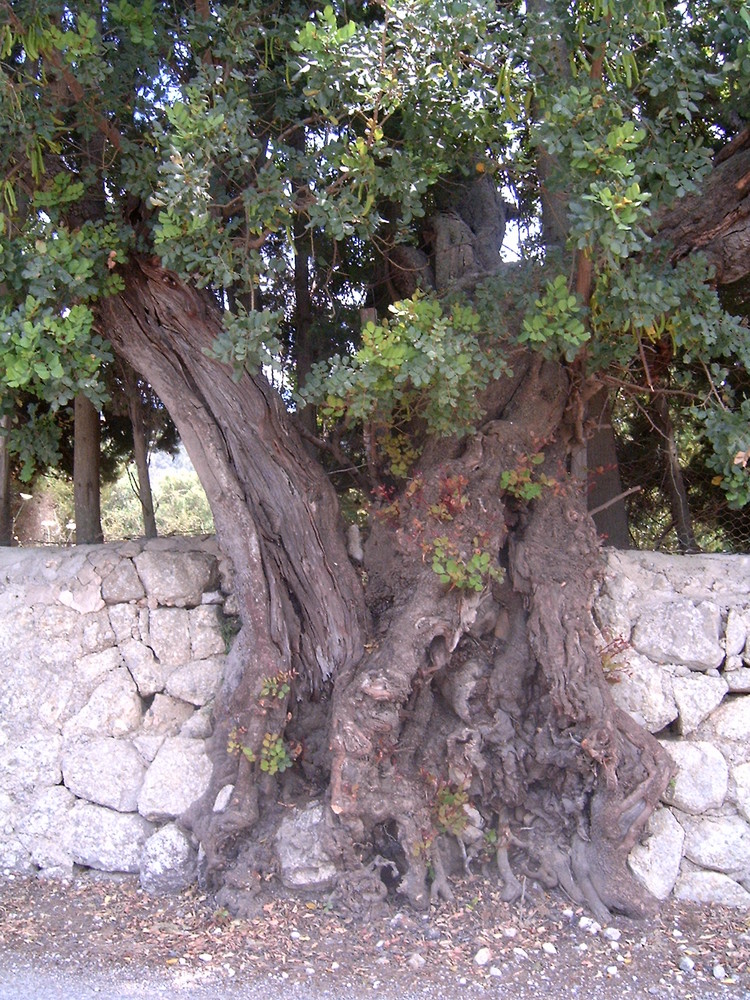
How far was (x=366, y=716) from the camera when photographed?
13.5ft

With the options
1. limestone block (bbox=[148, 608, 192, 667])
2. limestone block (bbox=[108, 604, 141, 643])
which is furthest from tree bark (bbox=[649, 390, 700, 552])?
limestone block (bbox=[108, 604, 141, 643])

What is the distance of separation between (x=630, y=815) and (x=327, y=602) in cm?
183

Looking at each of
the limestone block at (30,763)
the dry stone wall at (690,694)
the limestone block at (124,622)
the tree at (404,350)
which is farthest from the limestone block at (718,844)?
the limestone block at (30,763)

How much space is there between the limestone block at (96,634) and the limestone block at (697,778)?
313cm

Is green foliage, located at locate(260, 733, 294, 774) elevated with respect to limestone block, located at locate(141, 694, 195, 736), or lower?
lower

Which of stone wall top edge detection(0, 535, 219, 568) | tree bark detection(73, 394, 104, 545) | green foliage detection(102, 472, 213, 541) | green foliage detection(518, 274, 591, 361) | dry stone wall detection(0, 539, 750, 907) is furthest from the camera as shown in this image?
green foliage detection(102, 472, 213, 541)

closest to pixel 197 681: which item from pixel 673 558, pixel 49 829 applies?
pixel 49 829

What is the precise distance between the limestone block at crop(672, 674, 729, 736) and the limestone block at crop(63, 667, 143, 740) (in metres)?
2.99

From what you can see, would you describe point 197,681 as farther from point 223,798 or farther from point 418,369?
point 418,369

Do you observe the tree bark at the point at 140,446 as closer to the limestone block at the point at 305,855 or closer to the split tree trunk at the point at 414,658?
the split tree trunk at the point at 414,658

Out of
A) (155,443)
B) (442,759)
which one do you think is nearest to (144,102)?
(155,443)

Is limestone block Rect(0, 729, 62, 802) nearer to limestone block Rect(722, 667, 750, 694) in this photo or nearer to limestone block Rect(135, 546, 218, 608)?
limestone block Rect(135, 546, 218, 608)

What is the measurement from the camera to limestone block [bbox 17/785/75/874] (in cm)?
459

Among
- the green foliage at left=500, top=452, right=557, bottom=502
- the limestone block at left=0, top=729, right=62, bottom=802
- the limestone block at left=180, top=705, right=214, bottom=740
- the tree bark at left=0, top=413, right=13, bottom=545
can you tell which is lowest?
the limestone block at left=0, top=729, right=62, bottom=802
